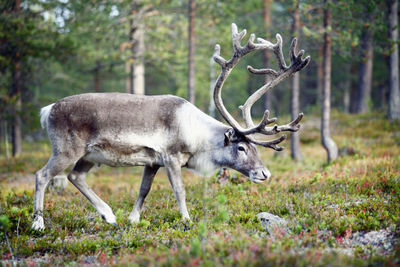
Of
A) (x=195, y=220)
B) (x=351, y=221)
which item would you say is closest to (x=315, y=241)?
(x=351, y=221)

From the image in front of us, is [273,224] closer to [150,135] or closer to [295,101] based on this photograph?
[150,135]

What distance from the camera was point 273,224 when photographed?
5.07m

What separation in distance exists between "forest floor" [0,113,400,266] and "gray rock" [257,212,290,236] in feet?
0.17

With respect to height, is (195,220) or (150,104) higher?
(150,104)

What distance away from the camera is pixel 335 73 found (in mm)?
28172

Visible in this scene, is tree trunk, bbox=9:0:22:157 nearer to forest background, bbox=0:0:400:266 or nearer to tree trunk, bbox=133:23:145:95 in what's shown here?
forest background, bbox=0:0:400:266

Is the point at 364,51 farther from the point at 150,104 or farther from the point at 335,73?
the point at 335,73

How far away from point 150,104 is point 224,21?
10.5 metres

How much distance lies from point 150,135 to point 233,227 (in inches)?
69.5

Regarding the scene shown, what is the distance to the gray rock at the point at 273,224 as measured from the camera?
4644 millimetres

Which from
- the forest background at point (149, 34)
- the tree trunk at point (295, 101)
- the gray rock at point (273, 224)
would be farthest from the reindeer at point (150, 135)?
the tree trunk at point (295, 101)

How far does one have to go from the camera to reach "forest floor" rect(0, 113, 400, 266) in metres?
3.77

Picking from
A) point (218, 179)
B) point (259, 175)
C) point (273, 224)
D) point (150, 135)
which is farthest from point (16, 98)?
point (273, 224)

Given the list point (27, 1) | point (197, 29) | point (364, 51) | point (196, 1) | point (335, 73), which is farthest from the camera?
point (335, 73)
